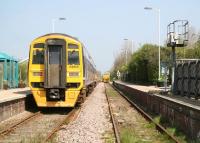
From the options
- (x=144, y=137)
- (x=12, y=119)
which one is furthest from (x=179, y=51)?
(x=144, y=137)

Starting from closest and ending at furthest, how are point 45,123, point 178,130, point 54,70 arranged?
point 178,130 < point 45,123 < point 54,70

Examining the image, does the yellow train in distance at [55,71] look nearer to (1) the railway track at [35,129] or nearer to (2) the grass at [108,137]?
(1) the railway track at [35,129]

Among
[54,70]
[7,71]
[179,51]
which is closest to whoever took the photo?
[54,70]

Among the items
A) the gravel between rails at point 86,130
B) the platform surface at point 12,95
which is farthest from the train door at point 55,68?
the gravel between rails at point 86,130

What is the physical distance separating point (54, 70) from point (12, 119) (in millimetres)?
3239

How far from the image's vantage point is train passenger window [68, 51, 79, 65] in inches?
792

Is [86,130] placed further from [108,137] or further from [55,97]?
[55,97]

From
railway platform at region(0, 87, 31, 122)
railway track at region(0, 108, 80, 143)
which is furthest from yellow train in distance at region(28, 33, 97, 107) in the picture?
railway platform at region(0, 87, 31, 122)

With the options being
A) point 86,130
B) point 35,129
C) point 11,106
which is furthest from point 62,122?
point 11,106

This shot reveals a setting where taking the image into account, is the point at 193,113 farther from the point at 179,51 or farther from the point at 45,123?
the point at 179,51

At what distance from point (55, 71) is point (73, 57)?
1.15 metres

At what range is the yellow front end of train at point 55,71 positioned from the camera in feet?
64.2

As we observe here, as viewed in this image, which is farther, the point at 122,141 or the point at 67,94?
the point at 67,94

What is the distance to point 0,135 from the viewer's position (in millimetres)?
12578
